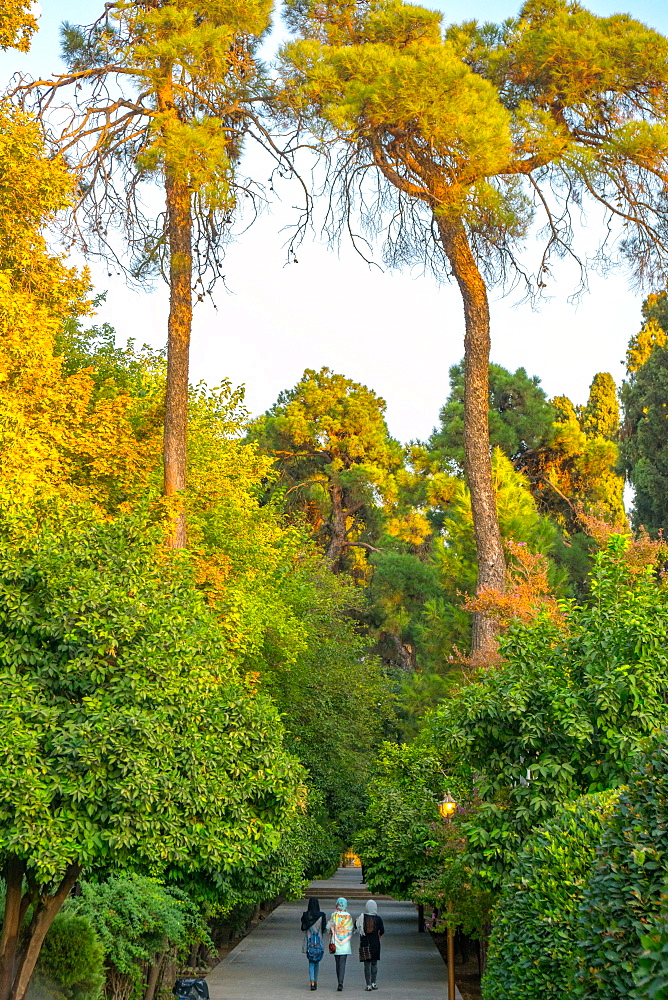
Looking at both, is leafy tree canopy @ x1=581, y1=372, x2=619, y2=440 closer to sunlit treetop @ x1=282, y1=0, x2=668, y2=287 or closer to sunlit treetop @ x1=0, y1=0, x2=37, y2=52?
sunlit treetop @ x1=282, y1=0, x2=668, y2=287

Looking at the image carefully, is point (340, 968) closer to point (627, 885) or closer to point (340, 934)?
point (340, 934)

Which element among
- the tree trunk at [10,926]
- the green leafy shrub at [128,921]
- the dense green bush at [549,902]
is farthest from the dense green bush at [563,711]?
the green leafy shrub at [128,921]

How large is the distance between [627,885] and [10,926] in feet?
27.9

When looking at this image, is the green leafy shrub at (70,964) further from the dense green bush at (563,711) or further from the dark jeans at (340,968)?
the dark jeans at (340,968)

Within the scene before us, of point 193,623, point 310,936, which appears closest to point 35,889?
point 193,623

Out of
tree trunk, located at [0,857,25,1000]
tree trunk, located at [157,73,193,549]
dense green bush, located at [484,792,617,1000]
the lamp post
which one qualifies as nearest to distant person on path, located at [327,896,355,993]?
the lamp post

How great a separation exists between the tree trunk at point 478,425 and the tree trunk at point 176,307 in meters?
4.48

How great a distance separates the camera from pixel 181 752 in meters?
10.2

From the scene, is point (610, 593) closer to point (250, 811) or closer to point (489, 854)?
point (489, 854)

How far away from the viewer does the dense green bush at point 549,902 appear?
23.8 feet

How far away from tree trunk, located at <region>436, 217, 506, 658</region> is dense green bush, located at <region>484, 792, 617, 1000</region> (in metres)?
9.20

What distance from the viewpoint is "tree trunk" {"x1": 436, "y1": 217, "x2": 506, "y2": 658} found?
60.2ft

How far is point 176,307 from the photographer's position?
1861 centimetres

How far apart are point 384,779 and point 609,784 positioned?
16644 mm
